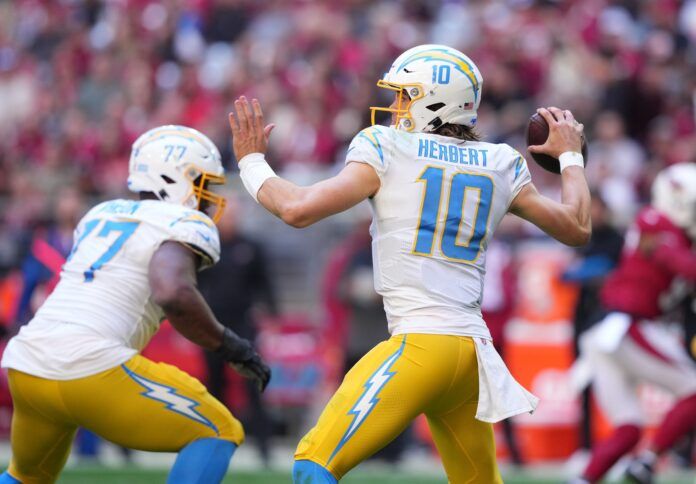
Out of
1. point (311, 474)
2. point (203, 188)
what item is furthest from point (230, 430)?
point (203, 188)

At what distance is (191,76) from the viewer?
1488cm

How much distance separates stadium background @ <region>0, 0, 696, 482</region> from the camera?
10.1m

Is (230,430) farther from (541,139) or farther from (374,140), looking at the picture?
(541,139)

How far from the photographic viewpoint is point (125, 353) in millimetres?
4688

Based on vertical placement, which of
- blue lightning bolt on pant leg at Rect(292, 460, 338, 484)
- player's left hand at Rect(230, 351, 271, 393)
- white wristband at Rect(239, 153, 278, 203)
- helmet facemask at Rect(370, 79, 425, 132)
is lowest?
blue lightning bolt on pant leg at Rect(292, 460, 338, 484)

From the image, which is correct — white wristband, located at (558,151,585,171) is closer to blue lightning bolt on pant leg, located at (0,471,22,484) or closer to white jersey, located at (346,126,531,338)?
white jersey, located at (346,126,531,338)

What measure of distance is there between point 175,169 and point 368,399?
1.43 meters

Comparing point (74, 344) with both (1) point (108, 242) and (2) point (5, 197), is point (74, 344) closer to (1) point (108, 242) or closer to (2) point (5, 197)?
(1) point (108, 242)

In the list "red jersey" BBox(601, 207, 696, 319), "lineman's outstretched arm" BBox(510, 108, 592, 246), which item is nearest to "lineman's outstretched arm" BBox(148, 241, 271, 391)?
"lineman's outstretched arm" BBox(510, 108, 592, 246)

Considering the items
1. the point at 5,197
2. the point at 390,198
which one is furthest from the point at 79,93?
the point at 390,198

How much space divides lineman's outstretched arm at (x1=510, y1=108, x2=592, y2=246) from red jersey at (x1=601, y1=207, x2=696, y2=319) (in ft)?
7.33

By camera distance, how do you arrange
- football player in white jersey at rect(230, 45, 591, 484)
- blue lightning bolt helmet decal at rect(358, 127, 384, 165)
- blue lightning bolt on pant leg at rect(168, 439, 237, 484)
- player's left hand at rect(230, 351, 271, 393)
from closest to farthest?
football player in white jersey at rect(230, 45, 591, 484), blue lightning bolt helmet decal at rect(358, 127, 384, 165), blue lightning bolt on pant leg at rect(168, 439, 237, 484), player's left hand at rect(230, 351, 271, 393)

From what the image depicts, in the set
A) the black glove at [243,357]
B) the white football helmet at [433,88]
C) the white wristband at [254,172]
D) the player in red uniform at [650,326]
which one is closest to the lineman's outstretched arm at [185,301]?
the black glove at [243,357]

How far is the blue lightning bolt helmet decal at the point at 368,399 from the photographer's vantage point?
4102mm
